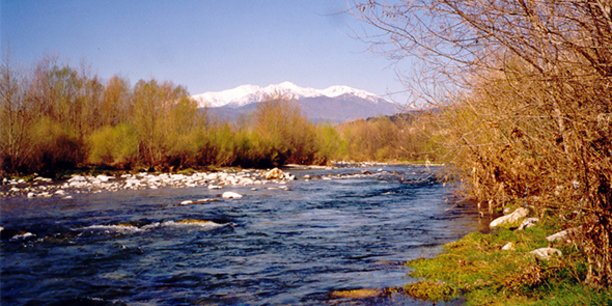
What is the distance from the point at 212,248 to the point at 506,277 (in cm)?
556

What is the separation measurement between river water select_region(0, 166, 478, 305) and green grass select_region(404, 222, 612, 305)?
47 centimetres

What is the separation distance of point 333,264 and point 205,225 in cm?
509

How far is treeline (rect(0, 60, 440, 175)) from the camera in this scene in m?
28.3

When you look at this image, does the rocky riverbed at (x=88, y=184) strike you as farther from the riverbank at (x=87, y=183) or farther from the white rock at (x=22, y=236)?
the white rock at (x=22, y=236)

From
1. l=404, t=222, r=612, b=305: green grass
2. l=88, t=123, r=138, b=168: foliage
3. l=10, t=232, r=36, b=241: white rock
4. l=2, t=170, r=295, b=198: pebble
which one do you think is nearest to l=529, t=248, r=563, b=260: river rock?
l=404, t=222, r=612, b=305: green grass

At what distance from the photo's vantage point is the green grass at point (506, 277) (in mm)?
5176

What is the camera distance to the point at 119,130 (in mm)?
35344

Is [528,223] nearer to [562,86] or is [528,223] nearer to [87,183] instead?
[562,86]

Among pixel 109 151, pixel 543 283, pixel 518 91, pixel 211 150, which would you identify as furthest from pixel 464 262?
pixel 211 150

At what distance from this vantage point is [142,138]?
36125 millimetres

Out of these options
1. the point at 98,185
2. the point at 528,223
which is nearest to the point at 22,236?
the point at 528,223

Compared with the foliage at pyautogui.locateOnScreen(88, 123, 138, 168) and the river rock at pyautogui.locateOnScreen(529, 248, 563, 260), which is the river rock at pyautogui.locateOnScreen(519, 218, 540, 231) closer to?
the river rock at pyautogui.locateOnScreen(529, 248, 563, 260)

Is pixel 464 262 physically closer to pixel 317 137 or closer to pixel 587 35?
pixel 587 35

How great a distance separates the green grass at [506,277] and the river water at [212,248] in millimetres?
467
